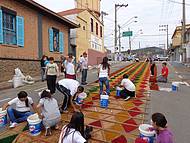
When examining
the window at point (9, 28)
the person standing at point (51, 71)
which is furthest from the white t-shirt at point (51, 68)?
the window at point (9, 28)

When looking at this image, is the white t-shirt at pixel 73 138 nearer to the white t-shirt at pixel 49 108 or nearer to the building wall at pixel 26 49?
the white t-shirt at pixel 49 108

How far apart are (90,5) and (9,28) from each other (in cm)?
2421

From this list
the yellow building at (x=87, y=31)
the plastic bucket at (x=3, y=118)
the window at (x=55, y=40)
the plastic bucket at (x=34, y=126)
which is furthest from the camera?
the yellow building at (x=87, y=31)

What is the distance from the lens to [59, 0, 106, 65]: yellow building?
93.2ft

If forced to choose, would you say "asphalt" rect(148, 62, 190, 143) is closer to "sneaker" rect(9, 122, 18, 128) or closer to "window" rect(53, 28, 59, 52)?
"sneaker" rect(9, 122, 18, 128)

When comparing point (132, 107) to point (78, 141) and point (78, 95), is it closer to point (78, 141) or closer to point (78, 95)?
point (78, 95)

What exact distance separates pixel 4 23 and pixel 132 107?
1101 cm

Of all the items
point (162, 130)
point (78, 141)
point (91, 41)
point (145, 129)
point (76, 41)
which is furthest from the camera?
point (91, 41)

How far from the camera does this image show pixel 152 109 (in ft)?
25.0

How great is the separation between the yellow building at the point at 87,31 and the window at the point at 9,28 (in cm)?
1165

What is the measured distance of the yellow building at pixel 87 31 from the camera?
93.2 feet

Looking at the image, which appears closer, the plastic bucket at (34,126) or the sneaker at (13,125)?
the plastic bucket at (34,126)

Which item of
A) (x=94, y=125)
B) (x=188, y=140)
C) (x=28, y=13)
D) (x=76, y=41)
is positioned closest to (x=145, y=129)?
(x=188, y=140)

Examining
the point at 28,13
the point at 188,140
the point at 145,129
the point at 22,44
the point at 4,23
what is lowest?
the point at 188,140
